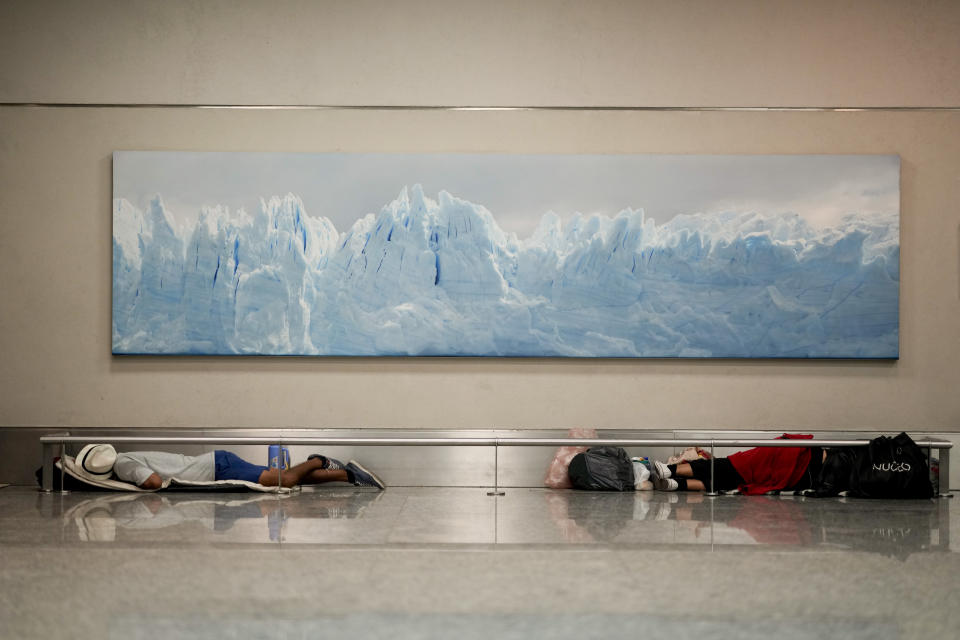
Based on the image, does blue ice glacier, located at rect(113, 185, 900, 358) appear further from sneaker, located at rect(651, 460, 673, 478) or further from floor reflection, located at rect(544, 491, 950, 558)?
floor reflection, located at rect(544, 491, 950, 558)

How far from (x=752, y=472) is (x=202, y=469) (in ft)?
13.4

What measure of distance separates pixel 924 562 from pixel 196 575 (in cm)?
342

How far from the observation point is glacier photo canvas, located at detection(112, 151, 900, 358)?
22.4 ft

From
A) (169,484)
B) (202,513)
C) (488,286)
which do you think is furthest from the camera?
(488,286)

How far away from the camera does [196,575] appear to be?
160 inches

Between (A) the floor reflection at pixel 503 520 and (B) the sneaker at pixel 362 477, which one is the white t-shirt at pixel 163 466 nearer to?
(A) the floor reflection at pixel 503 520

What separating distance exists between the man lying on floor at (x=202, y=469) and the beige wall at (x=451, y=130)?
40 cm

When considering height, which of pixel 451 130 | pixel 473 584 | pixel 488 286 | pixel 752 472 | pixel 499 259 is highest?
pixel 451 130

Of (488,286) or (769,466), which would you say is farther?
(488,286)

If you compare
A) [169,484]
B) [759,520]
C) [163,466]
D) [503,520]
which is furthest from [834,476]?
[163,466]

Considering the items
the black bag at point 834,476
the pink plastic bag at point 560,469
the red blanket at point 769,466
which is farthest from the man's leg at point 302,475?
the black bag at point 834,476

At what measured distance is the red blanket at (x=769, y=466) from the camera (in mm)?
6399

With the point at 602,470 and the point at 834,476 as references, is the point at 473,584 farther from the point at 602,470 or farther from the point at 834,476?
the point at 834,476

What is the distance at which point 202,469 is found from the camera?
21.3 feet
